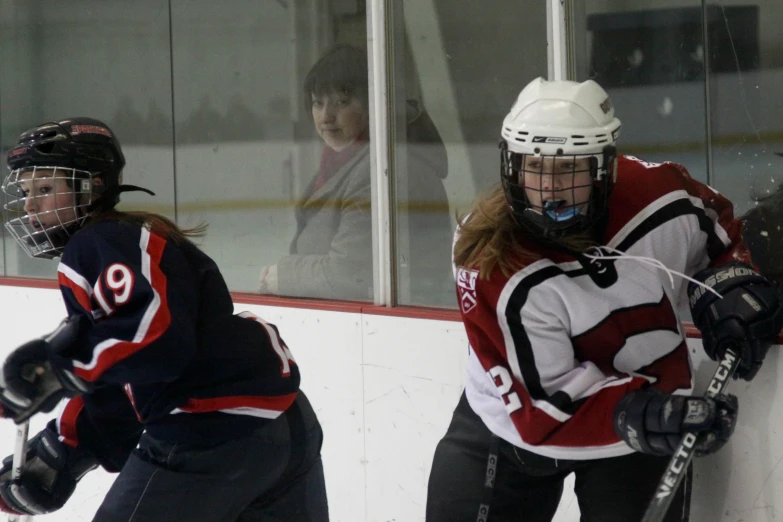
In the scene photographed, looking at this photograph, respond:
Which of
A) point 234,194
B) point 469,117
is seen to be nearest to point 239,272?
point 234,194

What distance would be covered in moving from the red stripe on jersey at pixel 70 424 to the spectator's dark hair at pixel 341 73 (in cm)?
111

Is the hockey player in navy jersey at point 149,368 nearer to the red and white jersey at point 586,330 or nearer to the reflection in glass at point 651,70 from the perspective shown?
the red and white jersey at point 586,330

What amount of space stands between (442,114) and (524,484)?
3.83 feet

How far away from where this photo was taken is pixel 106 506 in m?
1.66

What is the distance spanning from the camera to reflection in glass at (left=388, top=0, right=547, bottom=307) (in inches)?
93.7

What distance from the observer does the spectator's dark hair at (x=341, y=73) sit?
2.63 metres

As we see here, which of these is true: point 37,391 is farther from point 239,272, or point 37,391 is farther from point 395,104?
point 239,272

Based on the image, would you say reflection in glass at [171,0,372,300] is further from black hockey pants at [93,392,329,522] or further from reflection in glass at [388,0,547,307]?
black hockey pants at [93,392,329,522]

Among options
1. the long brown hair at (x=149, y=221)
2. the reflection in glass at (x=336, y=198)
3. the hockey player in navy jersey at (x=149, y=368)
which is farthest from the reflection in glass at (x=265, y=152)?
the long brown hair at (x=149, y=221)

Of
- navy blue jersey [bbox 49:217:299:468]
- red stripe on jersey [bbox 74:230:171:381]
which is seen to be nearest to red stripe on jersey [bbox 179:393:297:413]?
navy blue jersey [bbox 49:217:299:468]

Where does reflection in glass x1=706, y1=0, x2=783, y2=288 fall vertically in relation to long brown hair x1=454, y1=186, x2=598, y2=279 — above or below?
above

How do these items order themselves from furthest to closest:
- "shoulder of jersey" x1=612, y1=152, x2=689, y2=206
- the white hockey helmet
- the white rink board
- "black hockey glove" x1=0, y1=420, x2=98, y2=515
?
the white rink board
"black hockey glove" x1=0, y1=420, x2=98, y2=515
"shoulder of jersey" x1=612, y1=152, x2=689, y2=206
the white hockey helmet

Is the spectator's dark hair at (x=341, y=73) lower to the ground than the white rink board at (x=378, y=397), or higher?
higher

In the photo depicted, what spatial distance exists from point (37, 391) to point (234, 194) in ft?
5.22
